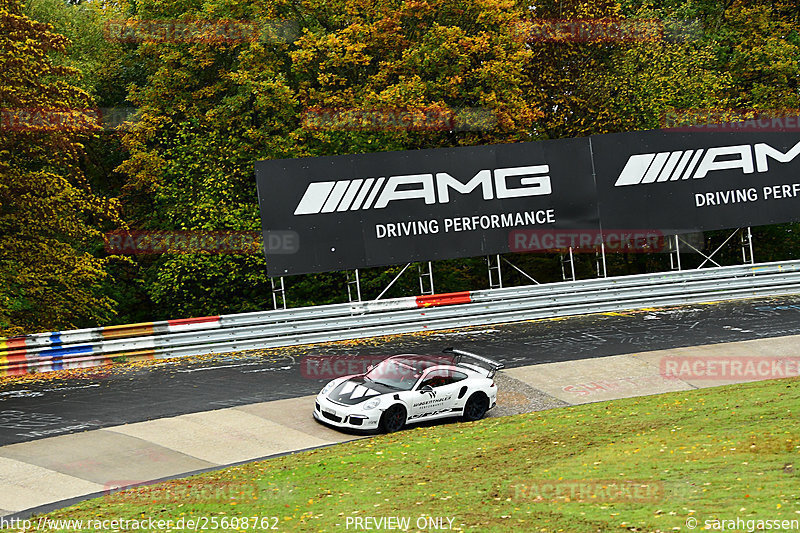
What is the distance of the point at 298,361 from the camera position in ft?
67.5

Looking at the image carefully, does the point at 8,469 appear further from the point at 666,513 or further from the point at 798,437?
the point at 798,437

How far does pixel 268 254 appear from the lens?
22.8 m

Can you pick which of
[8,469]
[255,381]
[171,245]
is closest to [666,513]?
[8,469]

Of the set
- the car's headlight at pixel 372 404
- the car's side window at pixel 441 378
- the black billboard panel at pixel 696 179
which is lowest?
the car's headlight at pixel 372 404

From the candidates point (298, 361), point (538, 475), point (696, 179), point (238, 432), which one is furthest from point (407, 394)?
point (696, 179)

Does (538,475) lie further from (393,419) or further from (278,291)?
Result: (278,291)

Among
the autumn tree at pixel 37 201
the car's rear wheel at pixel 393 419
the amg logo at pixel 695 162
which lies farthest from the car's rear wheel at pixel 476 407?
the autumn tree at pixel 37 201

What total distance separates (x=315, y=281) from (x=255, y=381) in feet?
29.6

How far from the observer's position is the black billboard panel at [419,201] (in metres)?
22.9

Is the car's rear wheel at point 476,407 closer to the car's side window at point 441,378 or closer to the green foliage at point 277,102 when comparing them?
the car's side window at point 441,378

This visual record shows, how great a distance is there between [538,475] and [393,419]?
477cm

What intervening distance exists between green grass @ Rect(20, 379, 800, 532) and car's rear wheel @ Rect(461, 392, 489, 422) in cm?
75

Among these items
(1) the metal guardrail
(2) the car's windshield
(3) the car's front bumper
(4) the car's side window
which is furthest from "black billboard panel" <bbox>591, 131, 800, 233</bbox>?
(3) the car's front bumper

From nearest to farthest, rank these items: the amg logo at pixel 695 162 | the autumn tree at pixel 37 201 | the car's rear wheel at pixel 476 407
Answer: the car's rear wheel at pixel 476 407 < the autumn tree at pixel 37 201 < the amg logo at pixel 695 162
